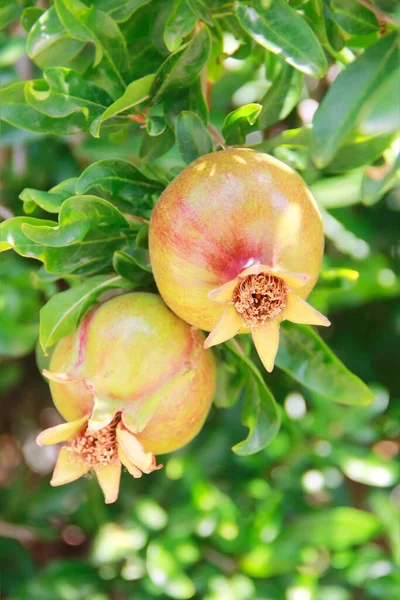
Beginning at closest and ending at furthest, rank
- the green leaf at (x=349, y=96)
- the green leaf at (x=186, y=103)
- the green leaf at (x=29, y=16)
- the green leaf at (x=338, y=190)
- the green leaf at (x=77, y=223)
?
the green leaf at (x=349, y=96) < the green leaf at (x=77, y=223) < the green leaf at (x=186, y=103) < the green leaf at (x=29, y=16) < the green leaf at (x=338, y=190)

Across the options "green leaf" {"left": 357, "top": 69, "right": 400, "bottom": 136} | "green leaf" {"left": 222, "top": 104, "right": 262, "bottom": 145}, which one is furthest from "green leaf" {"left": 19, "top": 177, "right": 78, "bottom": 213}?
"green leaf" {"left": 357, "top": 69, "right": 400, "bottom": 136}

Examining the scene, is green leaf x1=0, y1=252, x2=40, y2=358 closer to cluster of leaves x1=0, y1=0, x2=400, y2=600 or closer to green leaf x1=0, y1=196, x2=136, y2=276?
cluster of leaves x1=0, y1=0, x2=400, y2=600

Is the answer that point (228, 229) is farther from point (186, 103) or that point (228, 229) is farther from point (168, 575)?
point (168, 575)

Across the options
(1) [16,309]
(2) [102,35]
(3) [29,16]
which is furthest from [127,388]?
(1) [16,309]

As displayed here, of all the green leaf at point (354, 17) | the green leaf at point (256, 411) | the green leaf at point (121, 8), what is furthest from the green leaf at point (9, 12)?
the green leaf at point (256, 411)

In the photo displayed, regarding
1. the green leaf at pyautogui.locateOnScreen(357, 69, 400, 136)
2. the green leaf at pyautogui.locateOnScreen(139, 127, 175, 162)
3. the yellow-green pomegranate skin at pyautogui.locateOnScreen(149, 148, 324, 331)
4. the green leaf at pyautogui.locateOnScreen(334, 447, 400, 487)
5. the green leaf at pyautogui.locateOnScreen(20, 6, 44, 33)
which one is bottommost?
the green leaf at pyautogui.locateOnScreen(334, 447, 400, 487)

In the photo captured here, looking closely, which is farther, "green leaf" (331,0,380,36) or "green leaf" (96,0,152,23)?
"green leaf" (96,0,152,23)

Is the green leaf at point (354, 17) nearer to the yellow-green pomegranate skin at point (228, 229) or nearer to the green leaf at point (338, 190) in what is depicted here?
the yellow-green pomegranate skin at point (228, 229)
